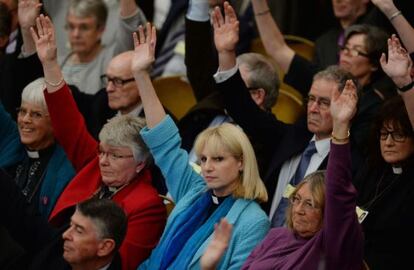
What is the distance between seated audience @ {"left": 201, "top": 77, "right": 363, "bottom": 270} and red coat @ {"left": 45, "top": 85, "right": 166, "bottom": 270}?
637 millimetres

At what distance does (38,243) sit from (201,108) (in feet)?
3.97

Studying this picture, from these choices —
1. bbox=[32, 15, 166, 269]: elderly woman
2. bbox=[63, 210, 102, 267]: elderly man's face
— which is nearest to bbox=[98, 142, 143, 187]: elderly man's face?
bbox=[32, 15, 166, 269]: elderly woman

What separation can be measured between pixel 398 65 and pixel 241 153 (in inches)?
27.9

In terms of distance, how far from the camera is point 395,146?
4879mm

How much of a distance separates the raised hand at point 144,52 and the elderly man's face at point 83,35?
1.46m

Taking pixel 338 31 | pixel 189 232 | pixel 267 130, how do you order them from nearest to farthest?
pixel 189 232
pixel 267 130
pixel 338 31

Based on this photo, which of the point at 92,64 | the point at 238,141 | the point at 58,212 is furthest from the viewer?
the point at 92,64

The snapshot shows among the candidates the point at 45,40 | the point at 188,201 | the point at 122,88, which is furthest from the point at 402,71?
the point at 45,40

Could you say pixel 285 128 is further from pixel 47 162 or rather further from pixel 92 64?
pixel 92 64

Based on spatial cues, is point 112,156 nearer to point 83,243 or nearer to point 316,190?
point 83,243

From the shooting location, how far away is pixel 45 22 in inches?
215

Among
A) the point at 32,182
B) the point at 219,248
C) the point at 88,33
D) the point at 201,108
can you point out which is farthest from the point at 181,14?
the point at 219,248

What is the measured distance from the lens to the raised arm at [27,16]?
229 inches

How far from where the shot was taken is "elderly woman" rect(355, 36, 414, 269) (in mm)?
4730
